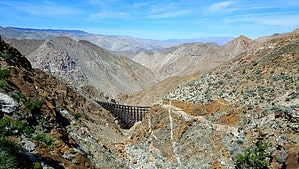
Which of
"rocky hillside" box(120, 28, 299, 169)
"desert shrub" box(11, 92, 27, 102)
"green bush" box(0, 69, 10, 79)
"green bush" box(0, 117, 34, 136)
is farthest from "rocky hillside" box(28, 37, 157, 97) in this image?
"green bush" box(0, 117, 34, 136)

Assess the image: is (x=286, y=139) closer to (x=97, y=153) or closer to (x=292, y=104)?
(x=292, y=104)

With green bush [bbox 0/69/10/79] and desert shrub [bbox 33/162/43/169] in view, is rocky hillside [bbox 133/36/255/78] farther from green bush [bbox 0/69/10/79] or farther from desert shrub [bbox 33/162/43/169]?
desert shrub [bbox 33/162/43/169]

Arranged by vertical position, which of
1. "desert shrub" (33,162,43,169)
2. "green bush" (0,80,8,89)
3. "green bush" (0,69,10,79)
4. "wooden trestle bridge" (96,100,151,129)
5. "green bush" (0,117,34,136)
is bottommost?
"wooden trestle bridge" (96,100,151,129)

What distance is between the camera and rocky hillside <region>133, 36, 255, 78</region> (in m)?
88.3

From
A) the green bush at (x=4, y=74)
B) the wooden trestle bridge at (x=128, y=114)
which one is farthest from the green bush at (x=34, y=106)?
the wooden trestle bridge at (x=128, y=114)

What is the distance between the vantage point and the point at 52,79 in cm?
3969

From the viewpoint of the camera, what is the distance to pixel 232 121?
21.9 m

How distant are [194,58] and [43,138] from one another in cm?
10665

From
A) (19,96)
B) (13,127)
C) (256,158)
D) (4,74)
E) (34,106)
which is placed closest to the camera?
(13,127)

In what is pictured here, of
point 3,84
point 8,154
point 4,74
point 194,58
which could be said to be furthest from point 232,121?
point 194,58

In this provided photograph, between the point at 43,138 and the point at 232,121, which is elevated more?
the point at 43,138

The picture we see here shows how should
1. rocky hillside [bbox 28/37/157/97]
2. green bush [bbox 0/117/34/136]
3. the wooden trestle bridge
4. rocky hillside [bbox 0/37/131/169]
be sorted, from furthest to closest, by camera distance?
rocky hillside [bbox 28/37/157/97] < the wooden trestle bridge < green bush [bbox 0/117/34/136] < rocky hillside [bbox 0/37/131/169]

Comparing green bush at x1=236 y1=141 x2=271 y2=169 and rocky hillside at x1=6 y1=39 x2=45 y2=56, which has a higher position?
rocky hillside at x1=6 y1=39 x2=45 y2=56

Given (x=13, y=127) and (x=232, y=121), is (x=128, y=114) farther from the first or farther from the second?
(x=13, y=127)
